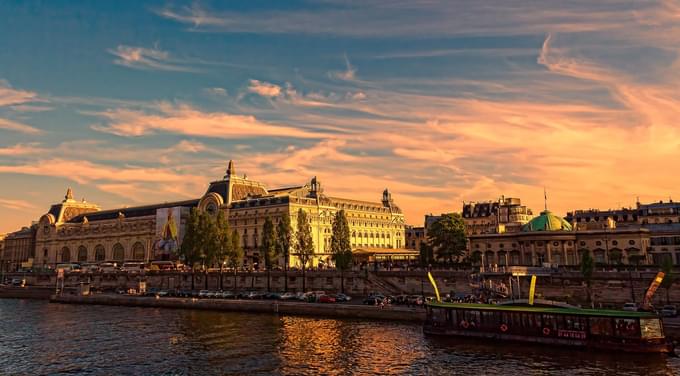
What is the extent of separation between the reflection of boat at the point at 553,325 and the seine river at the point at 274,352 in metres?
1.63

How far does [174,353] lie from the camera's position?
5919 cm

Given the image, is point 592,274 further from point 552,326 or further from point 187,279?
point 187,279

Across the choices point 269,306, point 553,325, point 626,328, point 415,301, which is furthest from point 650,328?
point 269,306

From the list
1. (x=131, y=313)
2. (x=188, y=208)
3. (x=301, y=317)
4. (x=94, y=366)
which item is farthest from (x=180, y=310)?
(x=188, y=208)

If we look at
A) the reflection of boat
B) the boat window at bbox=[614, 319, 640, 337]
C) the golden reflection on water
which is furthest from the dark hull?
the golden reflection on water

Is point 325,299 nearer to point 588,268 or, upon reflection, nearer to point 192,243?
point 588,268

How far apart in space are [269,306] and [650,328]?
188ft

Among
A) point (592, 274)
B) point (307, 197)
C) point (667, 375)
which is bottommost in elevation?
point (667, 375)

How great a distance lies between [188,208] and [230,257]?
65839 mm

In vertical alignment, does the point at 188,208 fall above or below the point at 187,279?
above

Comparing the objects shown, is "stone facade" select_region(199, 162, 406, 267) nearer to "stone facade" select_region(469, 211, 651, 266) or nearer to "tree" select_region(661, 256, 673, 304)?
"stone facade" select_region(469, 211, 651, 266)

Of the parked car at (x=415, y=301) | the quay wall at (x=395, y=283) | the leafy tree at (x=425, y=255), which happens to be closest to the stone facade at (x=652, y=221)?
the quay wall at (x=395, y=283)

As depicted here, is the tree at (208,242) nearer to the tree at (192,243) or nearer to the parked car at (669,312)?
the tree at (192,243)

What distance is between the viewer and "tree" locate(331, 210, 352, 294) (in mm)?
113000
